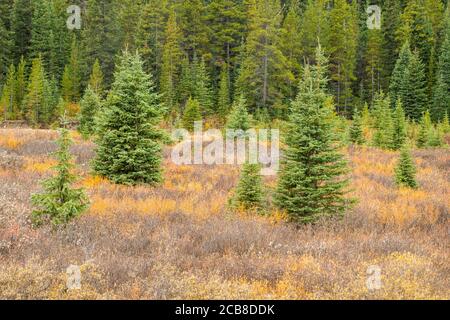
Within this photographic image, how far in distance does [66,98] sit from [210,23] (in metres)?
20.0

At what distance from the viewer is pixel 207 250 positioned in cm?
802

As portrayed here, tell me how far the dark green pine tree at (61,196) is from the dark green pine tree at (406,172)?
13170mm

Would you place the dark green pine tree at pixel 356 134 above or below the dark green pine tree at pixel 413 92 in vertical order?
below

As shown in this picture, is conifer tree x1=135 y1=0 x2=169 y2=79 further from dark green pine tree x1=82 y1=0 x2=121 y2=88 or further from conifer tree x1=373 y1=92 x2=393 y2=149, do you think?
conifer tree x1=373 y1=92 x2=393 y2=149

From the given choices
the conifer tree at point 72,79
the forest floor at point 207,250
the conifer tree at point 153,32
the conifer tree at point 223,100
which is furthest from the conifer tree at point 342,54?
the forest floor at point 207,250

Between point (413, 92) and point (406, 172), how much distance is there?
3512 cm

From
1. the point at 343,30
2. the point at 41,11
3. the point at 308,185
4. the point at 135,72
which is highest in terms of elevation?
the point at 41,11

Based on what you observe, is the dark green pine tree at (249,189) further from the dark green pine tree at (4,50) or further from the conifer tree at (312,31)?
the dark green pine tree at (4,50)

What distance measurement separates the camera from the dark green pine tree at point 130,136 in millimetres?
14016

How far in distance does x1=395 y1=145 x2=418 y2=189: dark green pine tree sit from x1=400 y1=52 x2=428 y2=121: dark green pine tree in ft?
111

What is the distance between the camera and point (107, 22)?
172 ft

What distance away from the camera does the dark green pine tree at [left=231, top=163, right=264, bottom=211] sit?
1198 centimetres
